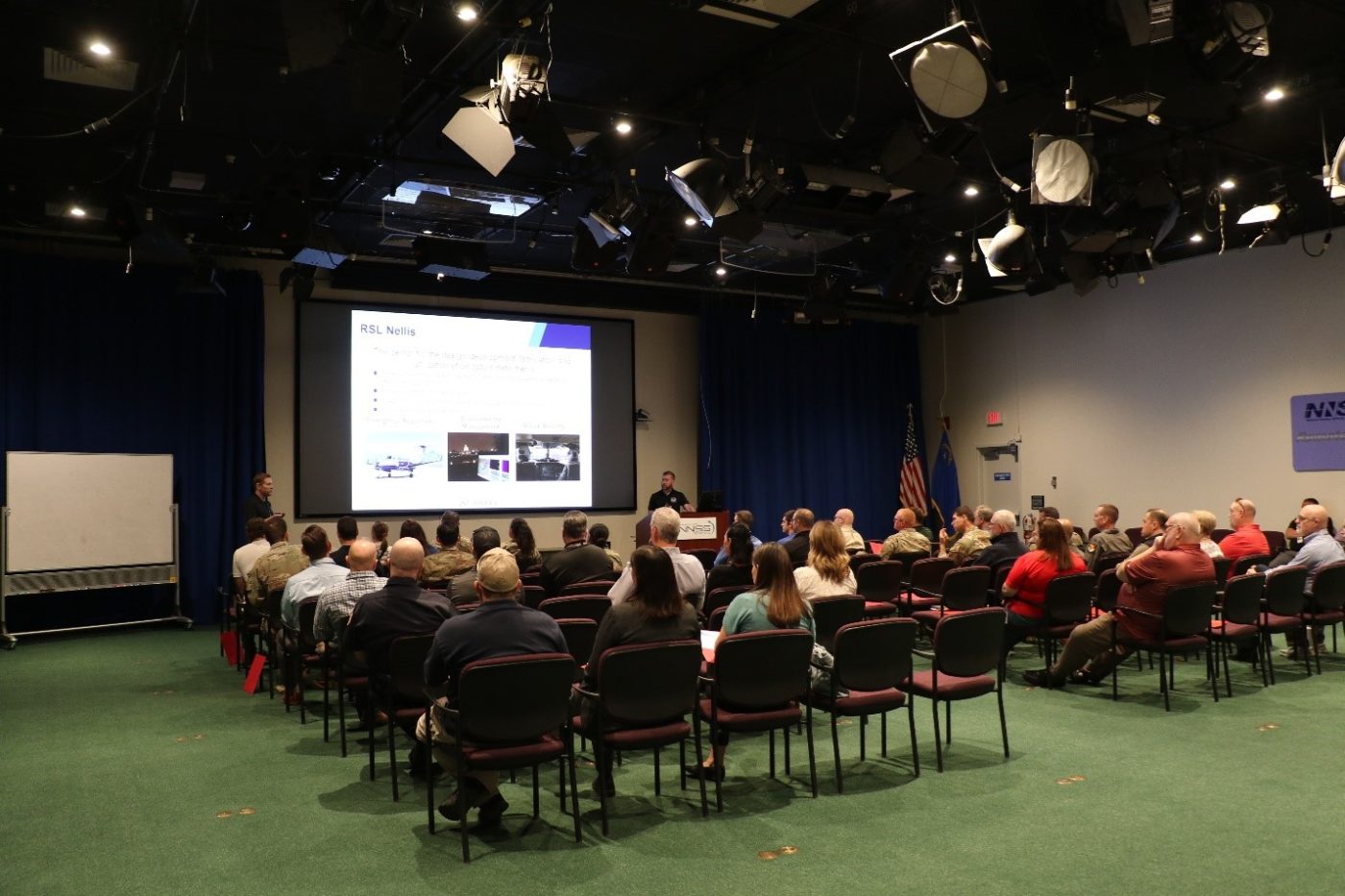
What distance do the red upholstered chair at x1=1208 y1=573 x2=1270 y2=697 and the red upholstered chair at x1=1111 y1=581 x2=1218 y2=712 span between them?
16 centimetres

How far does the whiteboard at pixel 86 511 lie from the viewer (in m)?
9.62

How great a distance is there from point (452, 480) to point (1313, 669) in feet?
29.4

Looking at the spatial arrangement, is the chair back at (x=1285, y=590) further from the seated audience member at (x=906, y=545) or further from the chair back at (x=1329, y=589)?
the seated audience member at (x=906, y=545)

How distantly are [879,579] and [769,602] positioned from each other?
3.28 meters

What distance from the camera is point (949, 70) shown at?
5.13 meters

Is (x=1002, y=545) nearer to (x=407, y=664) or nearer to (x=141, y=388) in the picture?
(x=407, y=664)

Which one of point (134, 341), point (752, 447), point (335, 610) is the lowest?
point (335, 610)

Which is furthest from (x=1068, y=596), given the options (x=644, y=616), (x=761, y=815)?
(x=644, y=616)

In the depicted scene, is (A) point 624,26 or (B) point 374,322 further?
(B) point 374,322

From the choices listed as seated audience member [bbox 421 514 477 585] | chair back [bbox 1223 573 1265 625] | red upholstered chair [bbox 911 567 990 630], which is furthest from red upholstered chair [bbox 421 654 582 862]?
chair back [bbox 1223 573 1265 625]

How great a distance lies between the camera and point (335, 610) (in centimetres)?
540

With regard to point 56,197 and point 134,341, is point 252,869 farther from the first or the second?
point 134,341

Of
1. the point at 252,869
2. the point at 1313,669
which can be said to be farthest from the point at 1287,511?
the point at 252,869

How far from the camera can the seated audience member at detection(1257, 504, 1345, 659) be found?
7234mm
